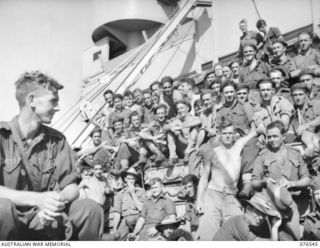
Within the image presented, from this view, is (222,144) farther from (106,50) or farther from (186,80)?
(106,50)

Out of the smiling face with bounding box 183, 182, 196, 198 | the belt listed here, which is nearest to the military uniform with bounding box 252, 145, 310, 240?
the belt

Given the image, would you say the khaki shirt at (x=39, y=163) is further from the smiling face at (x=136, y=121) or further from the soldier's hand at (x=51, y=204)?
the smiling face at (x=136, y=121)

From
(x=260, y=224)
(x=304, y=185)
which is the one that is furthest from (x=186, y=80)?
(x=260, y=224)

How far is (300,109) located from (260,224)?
1700mm

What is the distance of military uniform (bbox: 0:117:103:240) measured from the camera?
5.14 feet

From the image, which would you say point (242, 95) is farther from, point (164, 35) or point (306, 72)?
point (164, 35)

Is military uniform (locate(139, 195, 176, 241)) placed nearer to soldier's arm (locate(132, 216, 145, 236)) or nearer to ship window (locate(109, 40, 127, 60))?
soldier's arm (locate(132, 216, 145, 236))

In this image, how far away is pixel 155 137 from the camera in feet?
15.6

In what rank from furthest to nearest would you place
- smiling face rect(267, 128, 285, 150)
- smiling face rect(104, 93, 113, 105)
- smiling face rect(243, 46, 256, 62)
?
smiling face rect(104, 93, 113, 105), smiling face rect(243, 46, 256, 62), smiling face rect(267, 128, 285, 150)

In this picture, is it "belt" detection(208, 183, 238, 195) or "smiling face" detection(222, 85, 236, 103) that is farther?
"smiling face" detection(222, 85, 236, 103)

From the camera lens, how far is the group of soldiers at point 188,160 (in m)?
1.68

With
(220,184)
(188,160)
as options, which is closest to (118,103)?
(188,160)

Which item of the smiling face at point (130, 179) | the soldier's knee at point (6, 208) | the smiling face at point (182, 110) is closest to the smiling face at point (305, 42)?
the smiling face at point (182, 110)

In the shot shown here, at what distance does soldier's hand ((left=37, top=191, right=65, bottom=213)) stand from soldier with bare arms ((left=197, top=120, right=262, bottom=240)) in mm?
1979
